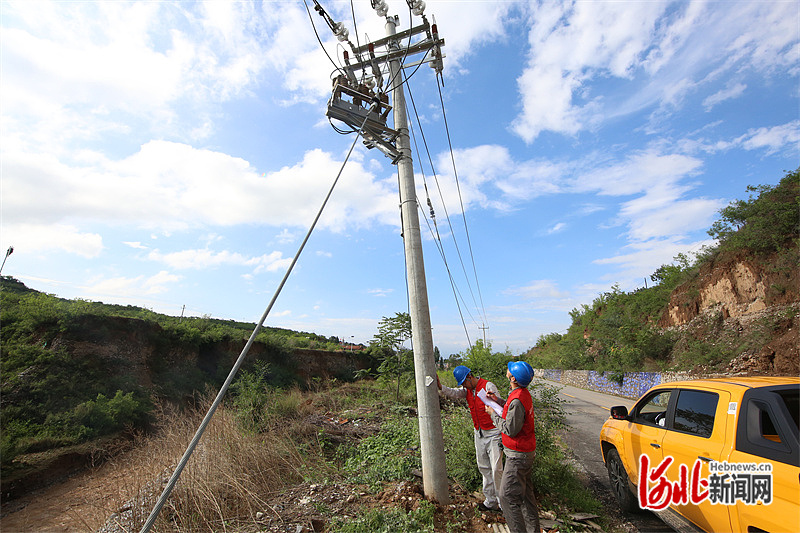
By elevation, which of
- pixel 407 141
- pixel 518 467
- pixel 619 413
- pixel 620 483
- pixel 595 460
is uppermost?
pixel 407 141

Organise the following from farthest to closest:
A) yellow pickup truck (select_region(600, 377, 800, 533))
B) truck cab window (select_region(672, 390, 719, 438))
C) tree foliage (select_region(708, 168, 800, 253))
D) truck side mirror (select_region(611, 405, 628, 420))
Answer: tree foliage (select_region(708, 168, 800, 253)) < truck side mirror (select_region(611, 405, 628, 420)) < truck cab window (select_region(672, 390, 719, 438)) < yellow pickup truck (select_region(600, 377, 800, 533))

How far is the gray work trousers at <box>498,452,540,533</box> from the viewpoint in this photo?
12.1 feet

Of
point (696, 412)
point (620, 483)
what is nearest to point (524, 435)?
point (696, 412)

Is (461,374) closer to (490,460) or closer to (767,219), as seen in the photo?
(490,460)

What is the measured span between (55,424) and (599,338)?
34.9 m

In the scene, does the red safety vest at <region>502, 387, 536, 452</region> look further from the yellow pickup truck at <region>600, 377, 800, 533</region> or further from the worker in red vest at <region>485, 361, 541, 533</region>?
the yellow pickup truck at <region>600, 377, 800, 533</region>

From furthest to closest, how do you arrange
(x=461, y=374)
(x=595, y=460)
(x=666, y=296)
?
(x=666, y=296)
(x=595, y=460)
(x=461, y=374)

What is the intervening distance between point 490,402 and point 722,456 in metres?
2.16

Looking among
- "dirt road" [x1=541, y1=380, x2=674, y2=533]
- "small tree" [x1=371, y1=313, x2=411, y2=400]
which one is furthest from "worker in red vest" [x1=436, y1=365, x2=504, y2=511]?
"small tree" [x1=371, y1=313, x2=411, y2=400]

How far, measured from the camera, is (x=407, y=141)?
552 cm

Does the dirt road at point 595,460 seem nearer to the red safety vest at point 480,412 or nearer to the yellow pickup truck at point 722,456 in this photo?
the yellow pickup truck at point 722,456

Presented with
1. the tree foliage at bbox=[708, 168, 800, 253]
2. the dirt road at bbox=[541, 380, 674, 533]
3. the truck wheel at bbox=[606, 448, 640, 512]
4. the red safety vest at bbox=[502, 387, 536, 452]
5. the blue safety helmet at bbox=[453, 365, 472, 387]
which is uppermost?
the tree foliage at bbox=[708, 168, 800, 253]

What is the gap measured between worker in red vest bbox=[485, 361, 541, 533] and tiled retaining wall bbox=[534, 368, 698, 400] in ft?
47.9

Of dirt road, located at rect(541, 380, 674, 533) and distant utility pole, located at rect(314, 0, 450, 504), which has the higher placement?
distant utility pole, located at rect(314, 0, 450, 504)
